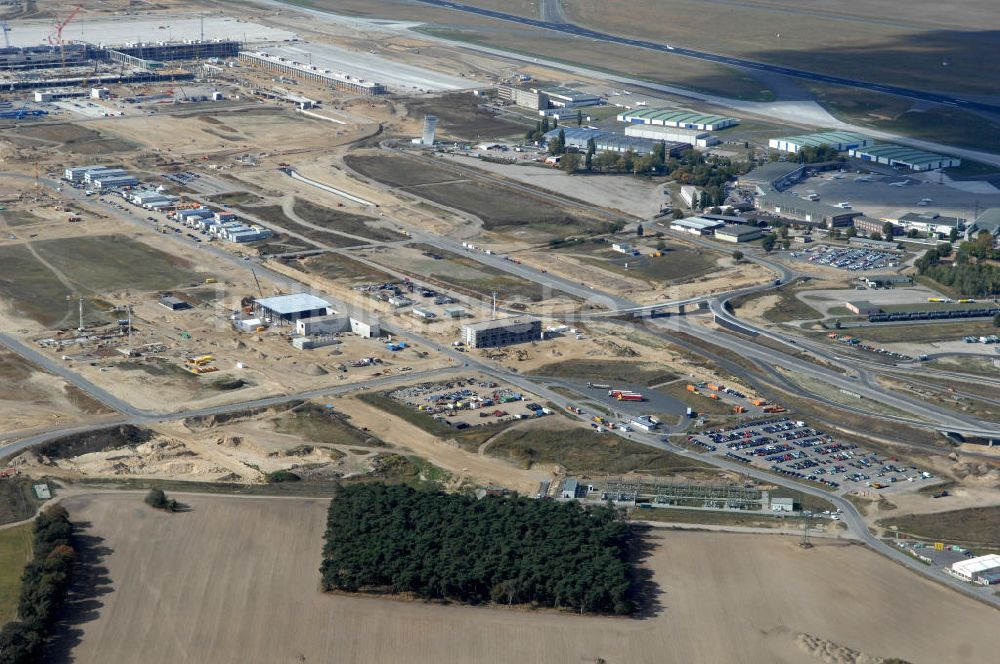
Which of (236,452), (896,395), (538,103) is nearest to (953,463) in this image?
(896,395)

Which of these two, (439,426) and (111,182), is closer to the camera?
(439,426)

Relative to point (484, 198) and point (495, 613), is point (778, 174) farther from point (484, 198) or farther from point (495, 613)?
point (495, 613)

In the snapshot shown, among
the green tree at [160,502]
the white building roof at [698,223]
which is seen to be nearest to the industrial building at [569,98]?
the white building roof at [698,223]

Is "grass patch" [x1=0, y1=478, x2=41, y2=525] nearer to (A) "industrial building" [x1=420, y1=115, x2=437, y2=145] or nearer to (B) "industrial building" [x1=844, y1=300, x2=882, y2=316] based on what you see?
(B) "industrial building" [x1=844, y1=300, x2=882, y2=316]

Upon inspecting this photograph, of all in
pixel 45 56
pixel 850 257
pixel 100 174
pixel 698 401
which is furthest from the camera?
pixel 45 56

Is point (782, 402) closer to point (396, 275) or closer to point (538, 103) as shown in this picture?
point (396, 275)

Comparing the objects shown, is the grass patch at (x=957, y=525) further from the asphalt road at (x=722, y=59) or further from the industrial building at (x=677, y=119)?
the asphalt road at (x=722, y=59)

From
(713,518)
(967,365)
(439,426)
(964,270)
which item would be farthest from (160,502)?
(964,270)
